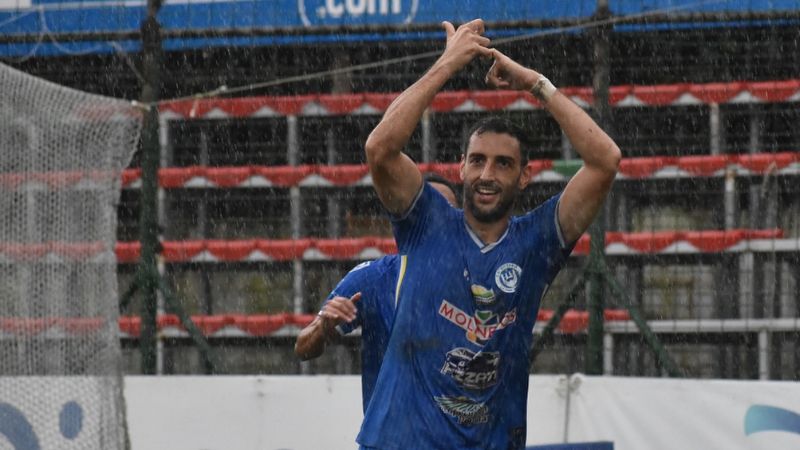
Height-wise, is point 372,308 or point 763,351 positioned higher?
point 372,308

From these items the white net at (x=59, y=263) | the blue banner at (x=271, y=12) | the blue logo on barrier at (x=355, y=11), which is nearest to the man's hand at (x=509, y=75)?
the white net at (x=59, y=263)

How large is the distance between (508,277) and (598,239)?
10.1 feet

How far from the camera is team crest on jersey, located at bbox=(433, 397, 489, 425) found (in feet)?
13.3

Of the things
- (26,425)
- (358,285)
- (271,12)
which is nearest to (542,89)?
(358,285)

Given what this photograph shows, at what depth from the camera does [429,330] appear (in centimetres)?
405

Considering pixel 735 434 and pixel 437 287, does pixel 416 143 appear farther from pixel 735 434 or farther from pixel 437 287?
pixel 437 287

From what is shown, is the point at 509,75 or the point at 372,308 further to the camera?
the point at 372,308

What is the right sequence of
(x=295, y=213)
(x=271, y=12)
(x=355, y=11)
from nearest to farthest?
1. (x=295, y=213)
2. (x=271, y=12)
3. (x=355, y=11)

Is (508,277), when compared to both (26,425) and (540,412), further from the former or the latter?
(26,425)

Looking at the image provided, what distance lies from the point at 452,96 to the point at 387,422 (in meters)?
5.56

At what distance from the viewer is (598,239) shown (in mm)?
7062

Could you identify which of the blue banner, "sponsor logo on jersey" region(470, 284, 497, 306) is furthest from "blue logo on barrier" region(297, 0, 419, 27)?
"sponsor logo on jersey" region(470, 284, 497, 306)

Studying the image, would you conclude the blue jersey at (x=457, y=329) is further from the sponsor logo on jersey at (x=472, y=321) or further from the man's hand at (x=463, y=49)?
the man's hand at (x=463, y=49)

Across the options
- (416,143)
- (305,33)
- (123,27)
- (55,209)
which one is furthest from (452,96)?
(55,209)
